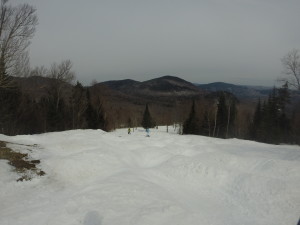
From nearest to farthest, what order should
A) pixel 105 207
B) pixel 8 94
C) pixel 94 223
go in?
pixel 94 223
pixel 105 207
pixel 8 94

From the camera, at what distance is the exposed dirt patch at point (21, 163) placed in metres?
12.1

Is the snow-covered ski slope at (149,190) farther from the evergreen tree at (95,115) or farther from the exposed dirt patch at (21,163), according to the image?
the evergreen tree at (95,115)

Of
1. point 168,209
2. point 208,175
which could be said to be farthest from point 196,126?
point 168,209

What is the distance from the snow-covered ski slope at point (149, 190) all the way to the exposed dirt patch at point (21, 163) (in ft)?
1.16

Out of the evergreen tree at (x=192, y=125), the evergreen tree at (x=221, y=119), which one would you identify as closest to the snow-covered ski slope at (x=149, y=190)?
the evergreen tree at (x=192, y=125)

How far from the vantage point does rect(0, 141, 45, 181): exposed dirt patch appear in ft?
39.6

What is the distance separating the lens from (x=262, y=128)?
173 ft

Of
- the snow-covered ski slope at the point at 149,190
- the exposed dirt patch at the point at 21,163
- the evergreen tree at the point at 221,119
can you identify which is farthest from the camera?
the evergreen tree at the point at 221,119

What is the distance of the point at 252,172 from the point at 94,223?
33.6ft

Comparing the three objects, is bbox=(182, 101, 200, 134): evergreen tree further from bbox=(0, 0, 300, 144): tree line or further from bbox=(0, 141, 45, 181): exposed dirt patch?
bbox=(0, 141, 45, 181): exposed dirt patch

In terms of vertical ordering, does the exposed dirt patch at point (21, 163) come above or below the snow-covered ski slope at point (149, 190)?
above

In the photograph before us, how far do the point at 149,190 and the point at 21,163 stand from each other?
287 inches

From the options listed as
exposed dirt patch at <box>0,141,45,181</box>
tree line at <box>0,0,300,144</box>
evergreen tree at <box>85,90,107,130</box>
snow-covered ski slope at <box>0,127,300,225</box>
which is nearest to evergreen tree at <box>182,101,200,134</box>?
tree line at <box>0,0,300,144</box>

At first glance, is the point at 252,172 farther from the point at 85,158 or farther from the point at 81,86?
the point at 81,86
